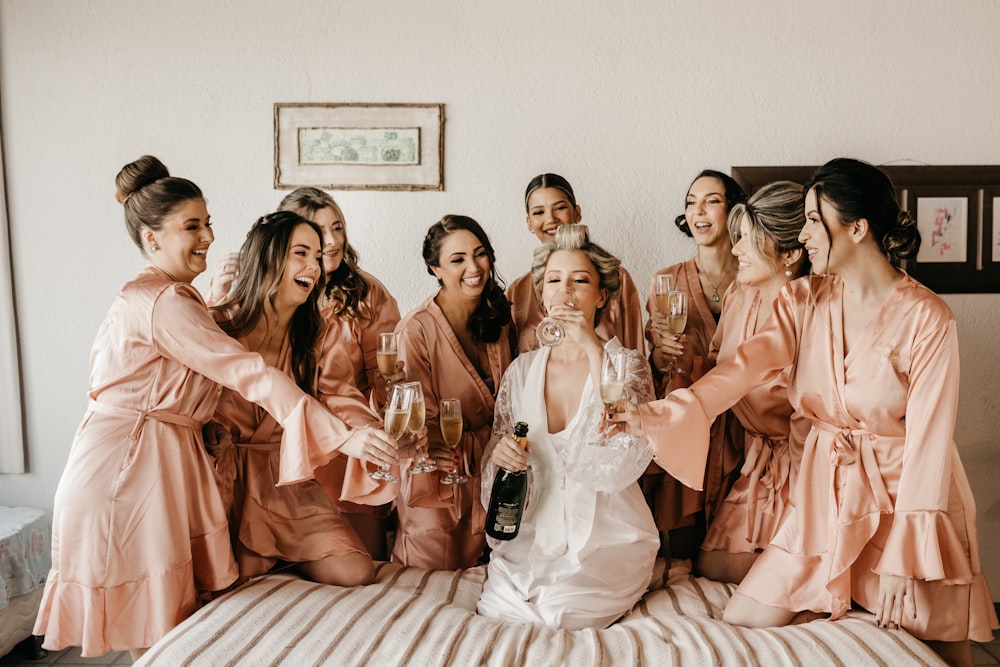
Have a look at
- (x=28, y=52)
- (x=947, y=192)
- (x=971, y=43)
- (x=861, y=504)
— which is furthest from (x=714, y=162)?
(x=28, y=52)

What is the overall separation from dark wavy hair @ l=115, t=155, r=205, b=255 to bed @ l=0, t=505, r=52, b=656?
1.73 m

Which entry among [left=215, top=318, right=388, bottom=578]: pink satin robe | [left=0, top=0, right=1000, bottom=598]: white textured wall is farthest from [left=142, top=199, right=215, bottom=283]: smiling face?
[left=0, top=0, right=1000, bottom=598]: white textured wall

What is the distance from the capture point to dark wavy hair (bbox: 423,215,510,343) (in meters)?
3.13

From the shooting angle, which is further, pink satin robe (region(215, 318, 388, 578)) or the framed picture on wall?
the framed picture on wall

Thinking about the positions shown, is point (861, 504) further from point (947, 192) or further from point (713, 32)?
point (713, 32)

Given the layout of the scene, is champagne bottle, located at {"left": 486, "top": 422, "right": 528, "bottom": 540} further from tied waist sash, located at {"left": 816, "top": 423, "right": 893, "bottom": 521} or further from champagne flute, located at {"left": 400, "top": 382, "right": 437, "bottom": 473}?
tied waist sash, located at {"left": 816, "top": 423, "right": 893, "bottom": 521}

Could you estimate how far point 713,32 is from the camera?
146 inches

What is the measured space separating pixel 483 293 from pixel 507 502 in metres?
0.97

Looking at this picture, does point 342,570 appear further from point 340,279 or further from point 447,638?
point 340,279

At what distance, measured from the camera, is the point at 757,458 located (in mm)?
2984

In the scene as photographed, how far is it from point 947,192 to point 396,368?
9.45 ft

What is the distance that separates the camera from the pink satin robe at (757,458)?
2867mm

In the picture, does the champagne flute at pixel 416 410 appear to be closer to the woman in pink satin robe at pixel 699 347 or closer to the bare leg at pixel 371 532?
the bare leg at pixel 371 532

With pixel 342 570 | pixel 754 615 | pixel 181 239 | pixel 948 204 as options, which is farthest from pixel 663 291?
pixel 948 204
